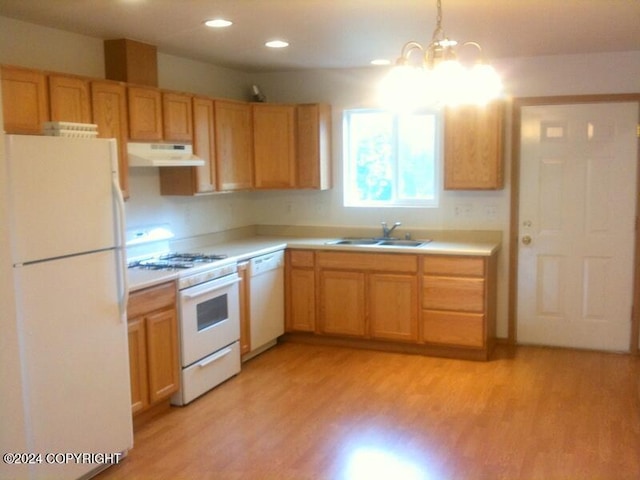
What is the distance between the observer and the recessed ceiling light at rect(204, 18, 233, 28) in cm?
373

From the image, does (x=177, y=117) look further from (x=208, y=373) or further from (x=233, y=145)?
(x=208, y=373)

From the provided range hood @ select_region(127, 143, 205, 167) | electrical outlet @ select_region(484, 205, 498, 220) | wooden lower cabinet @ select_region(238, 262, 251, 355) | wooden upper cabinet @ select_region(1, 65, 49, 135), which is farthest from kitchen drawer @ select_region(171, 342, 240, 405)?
electrical outlet @ select_region(484, 205, 498, 220)

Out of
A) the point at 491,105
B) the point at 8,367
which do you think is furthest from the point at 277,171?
the point at 8,367

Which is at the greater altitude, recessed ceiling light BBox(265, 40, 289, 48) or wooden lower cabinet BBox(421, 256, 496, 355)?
recessed ceiling light BBox(265, 40, 289, 48)

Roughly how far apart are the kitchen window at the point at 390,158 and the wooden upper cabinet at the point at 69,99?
2.62m

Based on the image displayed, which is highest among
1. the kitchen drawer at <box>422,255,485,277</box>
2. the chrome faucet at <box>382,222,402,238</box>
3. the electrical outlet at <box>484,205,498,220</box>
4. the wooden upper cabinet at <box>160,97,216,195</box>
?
the wooden upper cabinet at <box>160,97,216,195</box>

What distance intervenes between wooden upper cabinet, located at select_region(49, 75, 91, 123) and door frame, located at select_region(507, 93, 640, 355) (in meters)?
3.28

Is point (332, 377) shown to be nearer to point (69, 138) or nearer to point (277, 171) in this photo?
point (277, 171)

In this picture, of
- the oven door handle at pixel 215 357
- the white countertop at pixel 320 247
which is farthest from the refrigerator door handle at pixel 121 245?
the white countertop at pixel 320 247

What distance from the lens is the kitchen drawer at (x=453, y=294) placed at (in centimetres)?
484

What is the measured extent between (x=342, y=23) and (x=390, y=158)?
2.06 m

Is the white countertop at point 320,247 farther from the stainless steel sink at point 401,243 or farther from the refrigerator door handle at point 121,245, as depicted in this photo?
the refrigerator door handle at point 121,245

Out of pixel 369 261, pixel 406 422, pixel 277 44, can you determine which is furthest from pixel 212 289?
pixel 277 44
